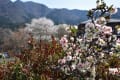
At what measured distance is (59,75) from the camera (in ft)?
20.1

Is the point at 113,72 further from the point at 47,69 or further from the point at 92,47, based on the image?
the point at 47,69

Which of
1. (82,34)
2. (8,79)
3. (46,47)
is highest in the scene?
(82,34)

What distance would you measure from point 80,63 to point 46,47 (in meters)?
2.28

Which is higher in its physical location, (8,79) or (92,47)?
(92,47)

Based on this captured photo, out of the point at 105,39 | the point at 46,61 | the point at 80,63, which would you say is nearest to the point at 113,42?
the point at 105,39

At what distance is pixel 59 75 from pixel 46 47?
1.48 metres

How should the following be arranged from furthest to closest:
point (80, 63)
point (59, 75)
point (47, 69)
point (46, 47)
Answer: point (46, 47), point (47, 69), point (59, 75), point (80, 63)

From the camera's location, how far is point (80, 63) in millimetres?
5336

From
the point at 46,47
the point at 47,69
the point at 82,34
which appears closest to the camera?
the point at 82,34

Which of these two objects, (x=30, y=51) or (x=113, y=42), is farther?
(x=30, y=51)

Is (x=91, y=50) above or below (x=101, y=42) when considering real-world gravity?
below

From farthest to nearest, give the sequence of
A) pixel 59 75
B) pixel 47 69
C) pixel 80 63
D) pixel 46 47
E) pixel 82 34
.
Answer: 1. pixel 46 47
2. pixel 47 69
3. pixel 59 75
4. pixel 82 34
5. pixel 80 63

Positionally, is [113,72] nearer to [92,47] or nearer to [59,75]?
[92,47]

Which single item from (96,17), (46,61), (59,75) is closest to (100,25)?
(96,17)
